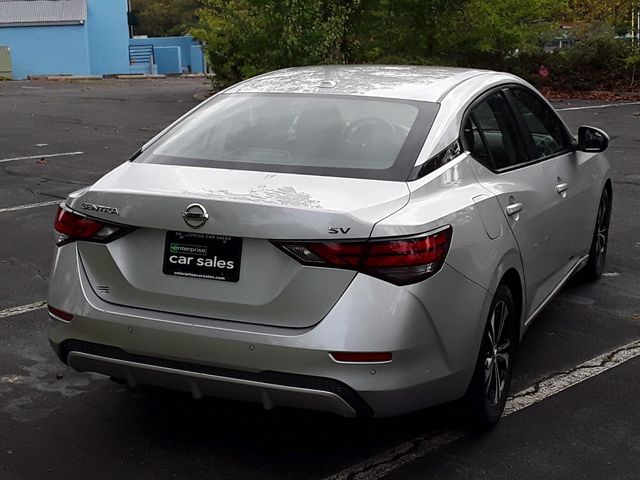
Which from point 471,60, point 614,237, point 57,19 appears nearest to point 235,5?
point 471,60

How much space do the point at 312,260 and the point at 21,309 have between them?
3264mm

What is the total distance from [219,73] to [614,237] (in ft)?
59.3

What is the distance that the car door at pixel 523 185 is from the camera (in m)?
4.75

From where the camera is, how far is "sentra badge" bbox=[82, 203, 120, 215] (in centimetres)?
404

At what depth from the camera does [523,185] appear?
198 inches

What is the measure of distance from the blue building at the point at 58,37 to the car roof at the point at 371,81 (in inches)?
1895

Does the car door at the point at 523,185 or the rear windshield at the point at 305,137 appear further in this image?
the car door at the point at 523,185

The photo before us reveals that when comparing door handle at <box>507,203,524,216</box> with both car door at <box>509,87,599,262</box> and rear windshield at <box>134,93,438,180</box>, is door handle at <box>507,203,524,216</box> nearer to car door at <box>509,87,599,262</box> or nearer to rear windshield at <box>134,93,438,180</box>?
rear windshield at <box>134,93,438,180</box>

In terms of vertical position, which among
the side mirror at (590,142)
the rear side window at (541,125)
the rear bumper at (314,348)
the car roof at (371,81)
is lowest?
the rear bumper at (314,348)

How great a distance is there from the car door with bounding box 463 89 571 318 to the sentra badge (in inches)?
66.1

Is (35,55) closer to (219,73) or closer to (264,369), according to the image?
(219,73)

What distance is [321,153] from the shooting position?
4434 millimetres

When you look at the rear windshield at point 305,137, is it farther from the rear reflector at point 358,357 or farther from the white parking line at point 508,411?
the white parking line at point 508,411

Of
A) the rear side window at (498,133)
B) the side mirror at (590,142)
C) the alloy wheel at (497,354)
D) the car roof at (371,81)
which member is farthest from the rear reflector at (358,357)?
the side mirror at (590,142)
